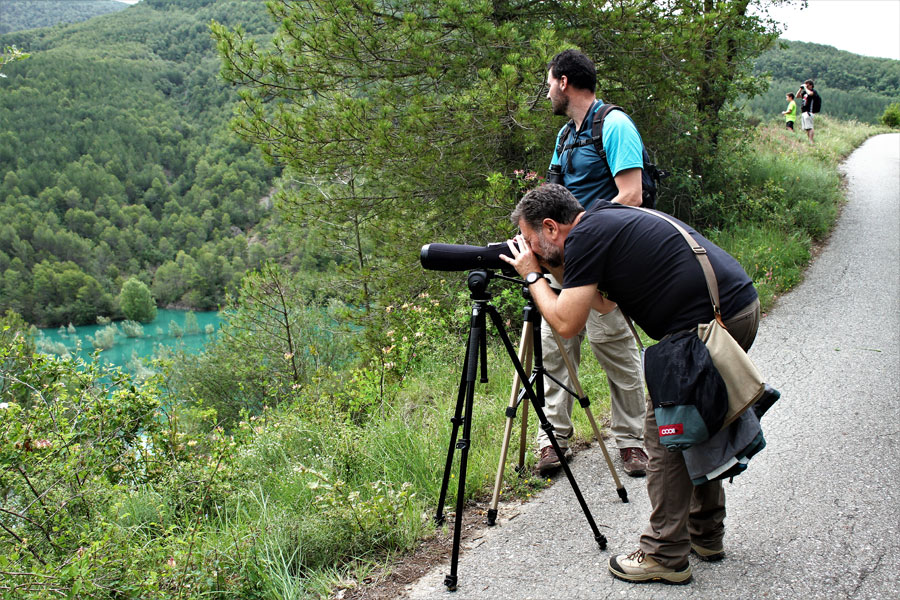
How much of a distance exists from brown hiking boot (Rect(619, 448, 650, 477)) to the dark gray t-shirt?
1.26m

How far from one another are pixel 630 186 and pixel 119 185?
99.2m

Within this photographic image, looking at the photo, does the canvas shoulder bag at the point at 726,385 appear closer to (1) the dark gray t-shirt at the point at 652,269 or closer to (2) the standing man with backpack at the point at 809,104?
(1) the dark gray t-shirt at the point at 652,269

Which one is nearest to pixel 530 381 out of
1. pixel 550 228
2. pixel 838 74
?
pixel 550 228

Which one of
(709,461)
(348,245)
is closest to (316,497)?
(709,461)

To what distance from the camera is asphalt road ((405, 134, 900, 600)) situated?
2.37 m

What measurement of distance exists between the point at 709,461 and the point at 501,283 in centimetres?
483

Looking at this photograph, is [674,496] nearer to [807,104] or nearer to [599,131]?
[599,131]

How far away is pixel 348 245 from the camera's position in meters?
13.2

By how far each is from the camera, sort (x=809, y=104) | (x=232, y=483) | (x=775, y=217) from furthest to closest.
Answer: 1. (x=809, y=104)
2. (x=775, y=217)
3. (x=232, y=483)

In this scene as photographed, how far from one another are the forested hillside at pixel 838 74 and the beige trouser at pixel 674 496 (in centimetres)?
3845

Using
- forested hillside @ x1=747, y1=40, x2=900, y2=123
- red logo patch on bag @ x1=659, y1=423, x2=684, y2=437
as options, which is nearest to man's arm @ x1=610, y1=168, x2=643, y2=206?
red logo patch on bag @ x1=659, y1=423, x2=684, y2=437

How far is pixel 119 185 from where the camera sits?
8781 centimetres

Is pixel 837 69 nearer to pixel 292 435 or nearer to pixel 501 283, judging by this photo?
pixel 501 283

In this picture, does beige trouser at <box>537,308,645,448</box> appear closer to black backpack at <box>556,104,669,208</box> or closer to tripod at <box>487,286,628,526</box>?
tripod at <box>487,286,628,526</box>
